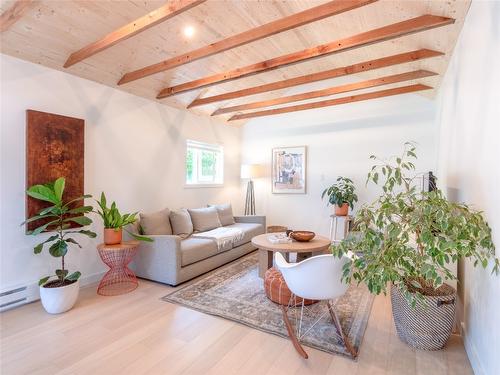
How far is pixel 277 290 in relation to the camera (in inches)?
101

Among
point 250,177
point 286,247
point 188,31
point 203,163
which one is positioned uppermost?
point 188,31

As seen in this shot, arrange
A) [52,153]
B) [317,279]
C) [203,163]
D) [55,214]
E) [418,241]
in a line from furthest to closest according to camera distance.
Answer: [203,163] → [52,153] → [55,214] → [317,279] → [418,241]

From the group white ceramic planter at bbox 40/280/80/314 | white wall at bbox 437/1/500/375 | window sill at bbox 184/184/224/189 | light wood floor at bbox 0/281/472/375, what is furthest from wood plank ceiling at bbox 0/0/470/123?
light wood floor at bbox 0/281/472/375

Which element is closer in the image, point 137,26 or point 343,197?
point 137,26

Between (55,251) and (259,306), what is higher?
(55,251)

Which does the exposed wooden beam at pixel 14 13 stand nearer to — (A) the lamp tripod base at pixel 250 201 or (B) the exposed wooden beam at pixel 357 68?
(B) the exposed wooden beam at pixel 357 68

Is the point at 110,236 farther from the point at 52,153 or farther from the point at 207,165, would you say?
the point at 207,165

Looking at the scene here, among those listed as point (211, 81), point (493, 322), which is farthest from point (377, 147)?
point (493, 322)

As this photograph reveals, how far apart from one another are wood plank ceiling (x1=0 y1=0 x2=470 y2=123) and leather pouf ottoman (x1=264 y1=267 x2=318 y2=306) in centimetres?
233

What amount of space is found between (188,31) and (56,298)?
3117 millimetres

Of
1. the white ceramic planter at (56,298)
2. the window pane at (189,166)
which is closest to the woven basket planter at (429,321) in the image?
the white ceramic planter at (56,298)

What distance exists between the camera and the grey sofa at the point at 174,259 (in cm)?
309

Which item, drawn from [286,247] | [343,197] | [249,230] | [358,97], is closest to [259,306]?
[286,247]

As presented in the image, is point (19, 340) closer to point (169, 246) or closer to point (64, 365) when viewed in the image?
point (64, 365)
